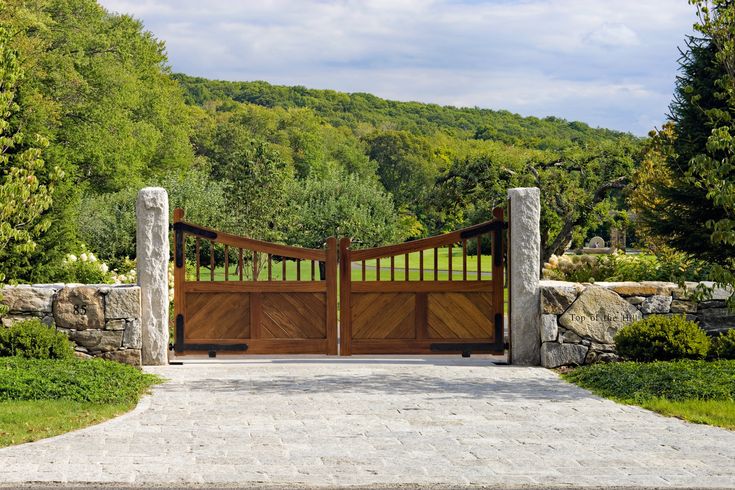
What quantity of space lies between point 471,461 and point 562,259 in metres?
11.0

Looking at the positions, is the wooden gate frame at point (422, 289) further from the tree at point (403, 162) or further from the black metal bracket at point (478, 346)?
the tree at point (403, 162)

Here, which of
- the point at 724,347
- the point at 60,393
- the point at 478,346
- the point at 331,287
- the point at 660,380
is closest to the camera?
the point at 60,393

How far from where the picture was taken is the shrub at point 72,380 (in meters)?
9.22

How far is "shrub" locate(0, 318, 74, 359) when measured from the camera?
11.3 metres

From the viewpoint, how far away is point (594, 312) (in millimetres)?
11875

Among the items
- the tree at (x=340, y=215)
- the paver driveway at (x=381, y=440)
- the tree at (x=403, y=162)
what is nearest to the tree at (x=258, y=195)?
the tree at (x=340, y=215)

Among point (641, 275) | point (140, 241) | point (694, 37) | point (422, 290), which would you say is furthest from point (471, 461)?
point (694, 37)

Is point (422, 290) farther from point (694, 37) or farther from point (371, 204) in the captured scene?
point (371, 204)

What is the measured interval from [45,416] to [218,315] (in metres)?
4.06

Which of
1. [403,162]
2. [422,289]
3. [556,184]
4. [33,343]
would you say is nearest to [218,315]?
[33,343]

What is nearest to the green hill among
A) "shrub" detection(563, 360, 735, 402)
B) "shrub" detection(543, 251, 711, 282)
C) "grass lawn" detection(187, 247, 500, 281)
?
"grass lawn" detection(187, 247, 500, 281)

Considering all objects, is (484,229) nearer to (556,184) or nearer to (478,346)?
(478,346)

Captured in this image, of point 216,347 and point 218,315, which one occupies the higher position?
point 218,315

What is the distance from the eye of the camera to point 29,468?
6.43 meters
